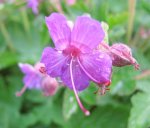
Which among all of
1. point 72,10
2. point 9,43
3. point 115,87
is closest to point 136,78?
point 115,87

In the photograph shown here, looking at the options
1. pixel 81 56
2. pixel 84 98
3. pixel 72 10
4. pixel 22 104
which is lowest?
pixel 22 104

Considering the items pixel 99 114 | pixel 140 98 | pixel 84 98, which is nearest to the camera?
pixel 140 98

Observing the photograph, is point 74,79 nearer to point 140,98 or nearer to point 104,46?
point 104,46

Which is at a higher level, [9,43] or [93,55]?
[93,55]

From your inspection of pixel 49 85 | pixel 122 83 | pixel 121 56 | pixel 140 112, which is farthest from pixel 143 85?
pixel 121 56

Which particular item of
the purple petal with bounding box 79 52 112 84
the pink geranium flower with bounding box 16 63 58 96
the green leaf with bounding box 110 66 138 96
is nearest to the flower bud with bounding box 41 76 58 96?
the pink geranium flower with bounding box 16 63 58 96

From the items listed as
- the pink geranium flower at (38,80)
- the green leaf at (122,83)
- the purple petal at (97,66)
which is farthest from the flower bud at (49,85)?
the purple petal at (97,66)
